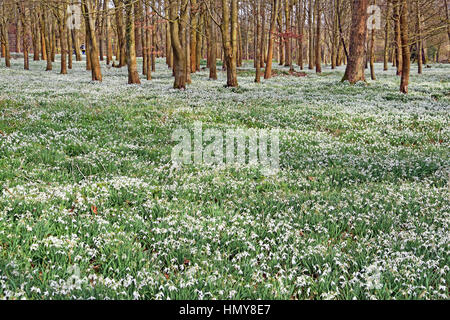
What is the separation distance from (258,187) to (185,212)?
1.87 m

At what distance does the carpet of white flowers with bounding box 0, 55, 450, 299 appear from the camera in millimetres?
3420

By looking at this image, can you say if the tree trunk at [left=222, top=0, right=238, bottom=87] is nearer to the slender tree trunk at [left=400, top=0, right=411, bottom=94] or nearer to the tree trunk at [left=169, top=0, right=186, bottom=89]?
the tree trunk at [left=169, top=0, right=186, bottom=89]

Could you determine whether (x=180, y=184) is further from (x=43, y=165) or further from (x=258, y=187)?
(x=43, y=165)

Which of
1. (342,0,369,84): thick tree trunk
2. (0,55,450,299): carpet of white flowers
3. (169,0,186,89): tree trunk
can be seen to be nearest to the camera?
(0,55,450,299): carpet of white flowers

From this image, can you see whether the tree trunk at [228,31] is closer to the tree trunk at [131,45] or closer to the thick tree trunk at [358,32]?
the tree trunk at [131,45]

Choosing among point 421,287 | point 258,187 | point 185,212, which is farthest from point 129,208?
point 421,287

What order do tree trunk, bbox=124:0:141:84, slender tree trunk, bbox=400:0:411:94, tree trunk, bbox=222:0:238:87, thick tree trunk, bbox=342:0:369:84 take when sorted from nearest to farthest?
slender tree trunk, bbox=400:0:411:94, tree trunk, bbox=124:0:141:84, tree trunk, bbox=222:0:238:87, thick tree trunk, bbox=342:0:369:84

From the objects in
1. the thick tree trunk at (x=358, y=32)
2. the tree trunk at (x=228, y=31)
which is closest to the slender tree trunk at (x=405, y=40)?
the thick tree trunk at (x=358, y=32)

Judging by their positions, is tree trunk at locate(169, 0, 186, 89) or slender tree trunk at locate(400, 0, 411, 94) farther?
tree trunk at locate(169, 0, 186, 89)

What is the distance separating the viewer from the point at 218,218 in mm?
5012

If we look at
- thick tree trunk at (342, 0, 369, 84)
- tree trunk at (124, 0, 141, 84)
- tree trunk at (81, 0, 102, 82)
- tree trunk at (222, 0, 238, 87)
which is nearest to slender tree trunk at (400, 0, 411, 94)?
thick tree trunk at (342, 0, 369, 84)

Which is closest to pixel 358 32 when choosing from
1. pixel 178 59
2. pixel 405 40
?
pixel 405 40

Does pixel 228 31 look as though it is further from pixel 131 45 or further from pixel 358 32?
pixel 358 32

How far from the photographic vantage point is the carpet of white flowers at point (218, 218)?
342 cm
